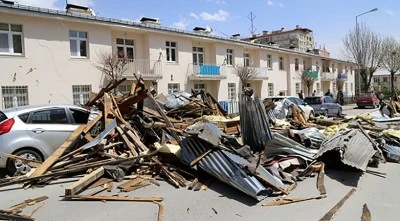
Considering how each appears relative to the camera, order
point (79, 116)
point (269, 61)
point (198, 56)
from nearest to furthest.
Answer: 1. point (79, 116)
2. point (198, 56)
3. point (269, 61)

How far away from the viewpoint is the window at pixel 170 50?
28.3m

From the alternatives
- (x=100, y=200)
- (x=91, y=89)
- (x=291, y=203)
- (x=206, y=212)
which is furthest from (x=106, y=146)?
→ (x=91, y=89)

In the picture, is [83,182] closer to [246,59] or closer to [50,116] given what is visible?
[50,116]

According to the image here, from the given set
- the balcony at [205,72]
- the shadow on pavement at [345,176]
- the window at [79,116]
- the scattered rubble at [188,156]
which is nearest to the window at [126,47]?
the balcony at [205,72]

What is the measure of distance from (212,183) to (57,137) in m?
3.94

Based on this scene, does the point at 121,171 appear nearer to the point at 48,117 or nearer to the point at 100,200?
the point at 100,200

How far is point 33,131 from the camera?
317 inches

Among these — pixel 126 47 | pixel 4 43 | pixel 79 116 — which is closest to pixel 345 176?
pixel 79 116

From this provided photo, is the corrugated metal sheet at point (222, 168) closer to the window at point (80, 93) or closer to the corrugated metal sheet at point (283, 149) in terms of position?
the corrugated metal sheet at point (283, 149)

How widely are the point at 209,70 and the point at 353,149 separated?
78.2 feet

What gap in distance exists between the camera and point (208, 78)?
30.9 meters

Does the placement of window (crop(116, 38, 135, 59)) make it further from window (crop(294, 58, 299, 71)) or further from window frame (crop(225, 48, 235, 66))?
window (crop(294, 58, 299, 71))

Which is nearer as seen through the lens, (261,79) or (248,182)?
(248,182)

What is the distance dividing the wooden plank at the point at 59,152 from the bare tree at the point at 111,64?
46.6 feet
